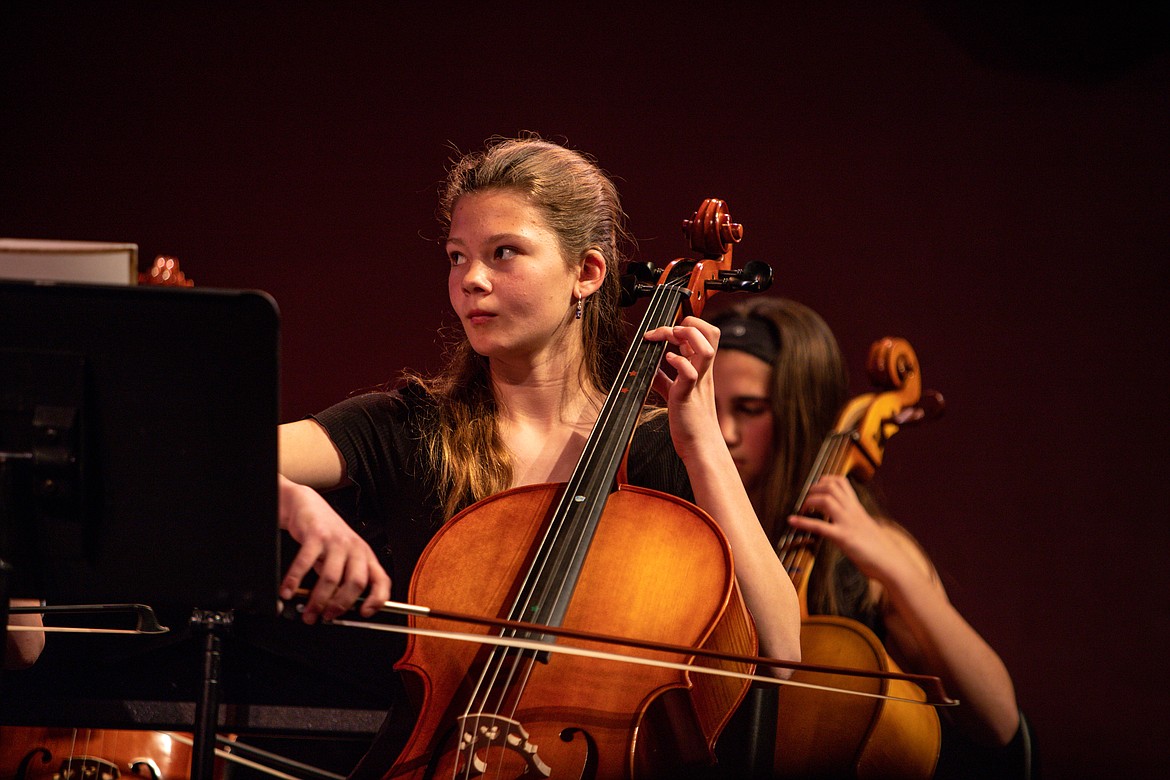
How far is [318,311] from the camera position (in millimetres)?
2320

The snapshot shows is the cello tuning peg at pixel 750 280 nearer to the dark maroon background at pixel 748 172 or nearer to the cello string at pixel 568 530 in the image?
the cello string at pixel 568 530

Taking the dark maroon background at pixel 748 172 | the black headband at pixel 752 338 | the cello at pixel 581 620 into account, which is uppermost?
the dark maroon background at pixel 748 172

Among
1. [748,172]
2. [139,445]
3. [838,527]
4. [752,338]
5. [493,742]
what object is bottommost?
[493,742]

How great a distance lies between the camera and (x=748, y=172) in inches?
91.7

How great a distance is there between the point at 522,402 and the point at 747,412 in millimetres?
626

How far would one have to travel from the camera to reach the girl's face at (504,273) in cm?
132

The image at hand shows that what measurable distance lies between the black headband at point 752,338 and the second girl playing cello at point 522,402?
488mm

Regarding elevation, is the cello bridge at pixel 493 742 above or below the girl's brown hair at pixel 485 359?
below

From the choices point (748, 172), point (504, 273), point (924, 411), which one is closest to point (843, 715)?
point (924, 411)

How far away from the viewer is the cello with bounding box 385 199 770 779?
3.15 feet

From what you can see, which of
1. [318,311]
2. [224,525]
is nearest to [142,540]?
[224,525]

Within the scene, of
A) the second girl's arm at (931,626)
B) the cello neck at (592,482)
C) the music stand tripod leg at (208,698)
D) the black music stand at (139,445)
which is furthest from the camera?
the second girl's arm at (931,626)

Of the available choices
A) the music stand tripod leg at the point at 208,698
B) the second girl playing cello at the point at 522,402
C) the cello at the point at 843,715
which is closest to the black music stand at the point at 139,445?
the music stand tripod leg at the point at 208,698

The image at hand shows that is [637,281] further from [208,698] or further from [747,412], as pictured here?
[208,698]
